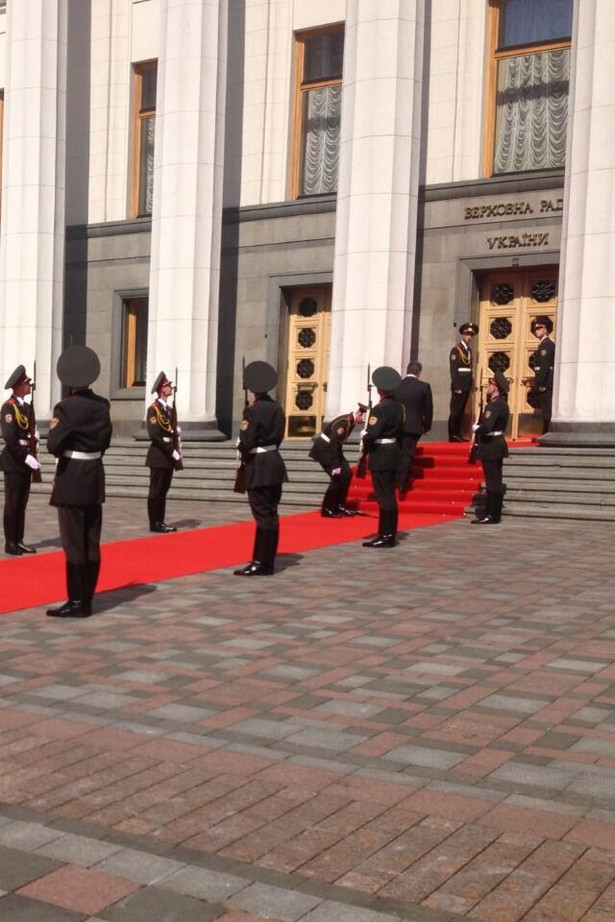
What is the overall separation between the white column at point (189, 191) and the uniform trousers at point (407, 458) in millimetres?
6057

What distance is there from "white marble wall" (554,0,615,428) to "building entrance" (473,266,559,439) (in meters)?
3.04

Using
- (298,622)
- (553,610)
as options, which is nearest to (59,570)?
(298,622)

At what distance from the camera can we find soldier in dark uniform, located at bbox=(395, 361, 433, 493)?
57.2ft

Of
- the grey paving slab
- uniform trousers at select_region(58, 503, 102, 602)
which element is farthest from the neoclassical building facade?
the grey paving slab

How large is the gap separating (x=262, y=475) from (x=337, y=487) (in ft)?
18.1

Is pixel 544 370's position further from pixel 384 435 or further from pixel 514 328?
pixel 384 435

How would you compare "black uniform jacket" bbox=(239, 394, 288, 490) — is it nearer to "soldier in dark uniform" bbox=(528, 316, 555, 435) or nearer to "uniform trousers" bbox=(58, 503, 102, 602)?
"uniform trousers" bbox=(58, 503, 102, 602)

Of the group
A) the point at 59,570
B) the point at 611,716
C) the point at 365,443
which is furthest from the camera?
the point at 365,443

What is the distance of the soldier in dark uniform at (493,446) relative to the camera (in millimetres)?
15094

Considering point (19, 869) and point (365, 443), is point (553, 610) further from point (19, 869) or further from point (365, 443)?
point (19, 869)

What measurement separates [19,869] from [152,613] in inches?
192

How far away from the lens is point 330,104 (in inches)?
939

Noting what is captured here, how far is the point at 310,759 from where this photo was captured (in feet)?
17.1

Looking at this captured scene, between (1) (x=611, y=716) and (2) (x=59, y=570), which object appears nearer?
(1) (x=611, y=716)
